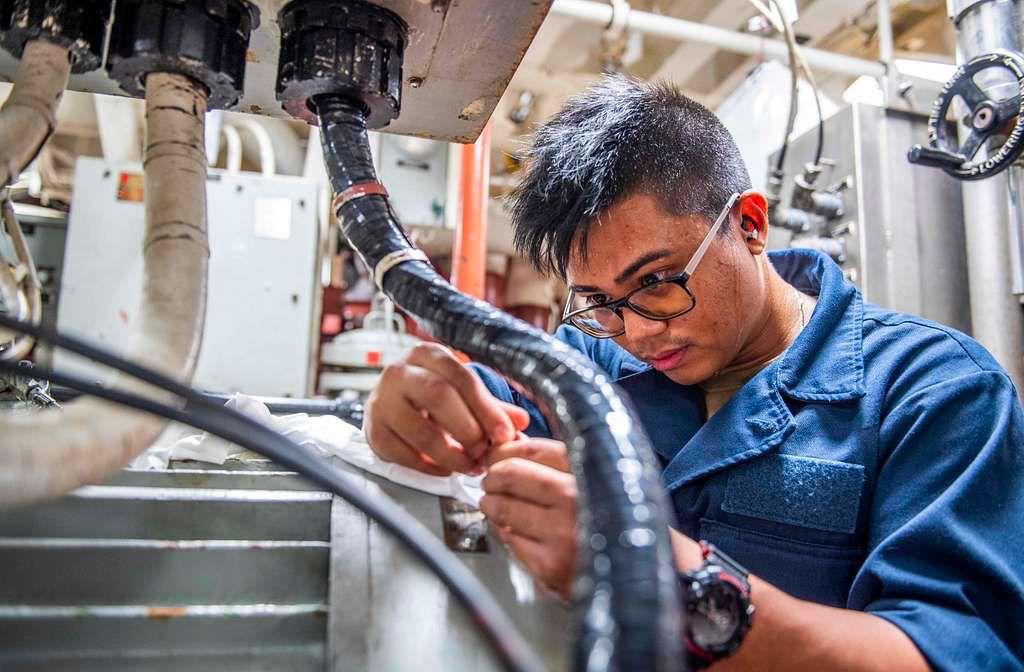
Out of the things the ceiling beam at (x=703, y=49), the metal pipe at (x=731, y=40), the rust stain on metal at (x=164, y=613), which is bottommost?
the rust stain on metal at (x=164, y=613)

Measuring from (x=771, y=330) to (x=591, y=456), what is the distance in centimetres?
79

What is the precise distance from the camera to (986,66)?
1102 mm

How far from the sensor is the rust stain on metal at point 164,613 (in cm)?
45

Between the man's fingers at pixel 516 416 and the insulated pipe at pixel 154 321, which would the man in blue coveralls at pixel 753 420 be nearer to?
the man's fingers at pixel 516 416

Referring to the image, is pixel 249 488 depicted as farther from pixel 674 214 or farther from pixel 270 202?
pixel 270 202

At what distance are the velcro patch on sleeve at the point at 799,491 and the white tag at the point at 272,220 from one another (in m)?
→ 1.96

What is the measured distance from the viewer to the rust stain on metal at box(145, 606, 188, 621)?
1.48 feet

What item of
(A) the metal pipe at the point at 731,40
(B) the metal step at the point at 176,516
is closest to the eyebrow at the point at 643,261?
(B) the metal step at the point at 176,516

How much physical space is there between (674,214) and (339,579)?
67 cm

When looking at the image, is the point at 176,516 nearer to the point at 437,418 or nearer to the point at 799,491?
the point at 437,418

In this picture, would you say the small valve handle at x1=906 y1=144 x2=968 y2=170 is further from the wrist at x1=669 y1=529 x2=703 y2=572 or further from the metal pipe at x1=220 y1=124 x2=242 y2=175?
the metal pipe at x1=220 y1=124 x2=242 y2=175

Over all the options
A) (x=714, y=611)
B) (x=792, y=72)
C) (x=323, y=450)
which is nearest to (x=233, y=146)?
(x=792, y=72)

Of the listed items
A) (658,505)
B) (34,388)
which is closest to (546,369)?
(658,505)

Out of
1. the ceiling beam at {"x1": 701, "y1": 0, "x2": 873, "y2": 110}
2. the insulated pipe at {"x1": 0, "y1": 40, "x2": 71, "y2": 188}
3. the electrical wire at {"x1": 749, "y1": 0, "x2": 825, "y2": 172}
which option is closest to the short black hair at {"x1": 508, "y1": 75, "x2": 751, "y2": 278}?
the insulated pipe at {"x1": 0, "y1": 40, "x2": 71, "y2": 188}
